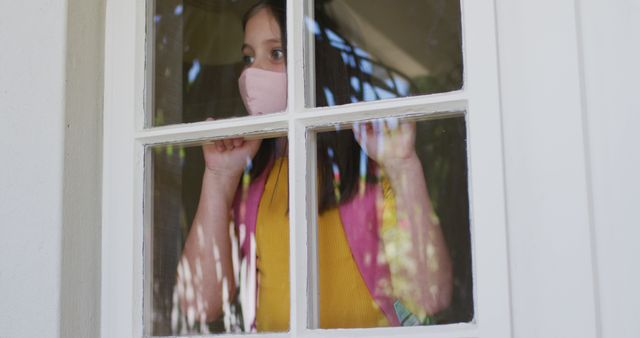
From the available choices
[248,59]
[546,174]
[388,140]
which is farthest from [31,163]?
[546,174]

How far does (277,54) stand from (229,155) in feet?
0.79

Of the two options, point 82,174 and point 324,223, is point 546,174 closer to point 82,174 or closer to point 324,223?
point 324,223

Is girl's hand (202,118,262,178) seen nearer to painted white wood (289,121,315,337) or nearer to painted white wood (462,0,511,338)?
painted white wood (289,121,315,337)

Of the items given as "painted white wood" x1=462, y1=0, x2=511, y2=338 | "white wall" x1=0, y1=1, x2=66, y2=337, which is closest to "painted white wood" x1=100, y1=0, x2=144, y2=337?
"white wall" x1=0, y1=1, x2=66, y2=337

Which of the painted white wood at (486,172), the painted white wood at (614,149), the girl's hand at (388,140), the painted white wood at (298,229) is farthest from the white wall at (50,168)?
the painted white wood at (614,149)

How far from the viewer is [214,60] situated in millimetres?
2156

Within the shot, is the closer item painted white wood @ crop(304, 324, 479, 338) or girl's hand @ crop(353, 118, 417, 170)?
painted white wood @ crop(304, 324, 479, 338)

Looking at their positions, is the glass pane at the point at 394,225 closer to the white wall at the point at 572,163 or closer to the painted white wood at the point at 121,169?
the white wall at the point at 572,163

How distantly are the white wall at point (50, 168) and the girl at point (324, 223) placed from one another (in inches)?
9.0

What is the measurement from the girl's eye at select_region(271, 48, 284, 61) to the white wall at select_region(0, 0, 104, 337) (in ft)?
1.29

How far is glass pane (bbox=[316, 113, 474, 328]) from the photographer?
174cm

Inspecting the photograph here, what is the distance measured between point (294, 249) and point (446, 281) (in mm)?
298

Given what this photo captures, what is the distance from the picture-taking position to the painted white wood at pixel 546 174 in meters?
1.53

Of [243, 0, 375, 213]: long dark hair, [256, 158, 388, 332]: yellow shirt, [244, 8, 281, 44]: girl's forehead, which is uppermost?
[244, 8, 281, 44]: girl's forehead
